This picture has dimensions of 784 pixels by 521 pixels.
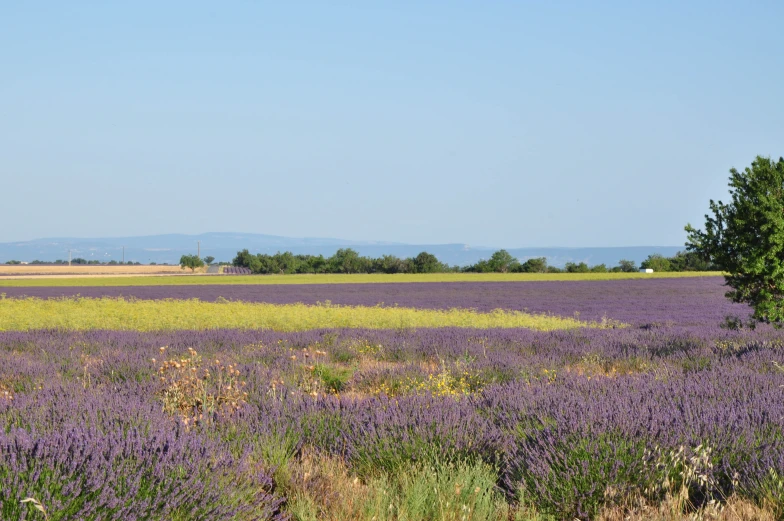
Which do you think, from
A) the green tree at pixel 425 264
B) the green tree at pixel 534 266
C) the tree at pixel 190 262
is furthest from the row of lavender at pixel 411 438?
the tree at pixel 190 262

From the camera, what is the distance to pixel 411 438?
3.70 m

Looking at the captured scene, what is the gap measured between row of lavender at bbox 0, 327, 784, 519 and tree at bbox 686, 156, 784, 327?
1668 mm

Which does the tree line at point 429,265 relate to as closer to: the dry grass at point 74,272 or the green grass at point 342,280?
the green grass at point 342,280

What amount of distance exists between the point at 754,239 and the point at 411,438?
631 cm

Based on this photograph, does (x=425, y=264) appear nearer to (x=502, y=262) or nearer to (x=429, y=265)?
(x=429, y=265)

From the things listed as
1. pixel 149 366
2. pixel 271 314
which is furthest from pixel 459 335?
pixel 271 314

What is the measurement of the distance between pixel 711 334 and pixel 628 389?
6506 mm

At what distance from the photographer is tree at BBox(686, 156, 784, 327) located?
7.95 meters

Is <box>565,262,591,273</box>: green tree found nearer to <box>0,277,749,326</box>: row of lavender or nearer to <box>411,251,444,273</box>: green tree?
<box>411,251,444,273</box>: green tree

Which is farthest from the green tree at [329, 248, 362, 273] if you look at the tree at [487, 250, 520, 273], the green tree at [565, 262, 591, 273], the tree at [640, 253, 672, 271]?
the tree at [640, 253, 672, 271]

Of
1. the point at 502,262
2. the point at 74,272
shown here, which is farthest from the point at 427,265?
the point at 74,272

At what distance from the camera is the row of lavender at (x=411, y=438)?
263cm

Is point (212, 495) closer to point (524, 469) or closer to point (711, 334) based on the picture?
point (524, 469)

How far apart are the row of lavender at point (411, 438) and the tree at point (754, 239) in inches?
65.7
